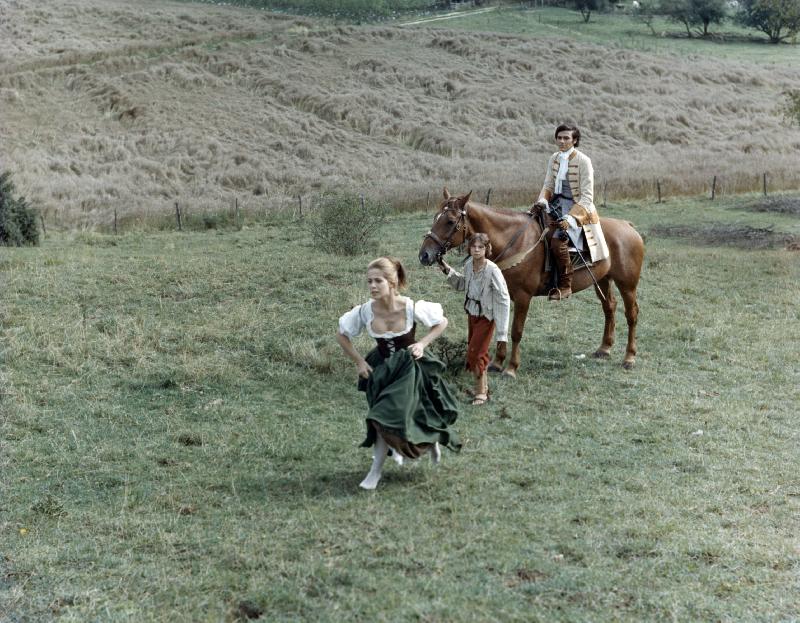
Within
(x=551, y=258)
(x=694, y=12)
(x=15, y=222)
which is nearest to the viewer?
(x=551, y=258)

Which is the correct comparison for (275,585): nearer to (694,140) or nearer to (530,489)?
(530,489)

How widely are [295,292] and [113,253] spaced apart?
212 inches

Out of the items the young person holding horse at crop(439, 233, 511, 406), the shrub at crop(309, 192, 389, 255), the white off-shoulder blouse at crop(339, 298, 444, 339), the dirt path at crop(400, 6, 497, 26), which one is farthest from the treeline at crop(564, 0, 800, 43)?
the white off-shoulder blouse at crop(339, 298, 444, 339)

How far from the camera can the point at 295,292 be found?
1329 cm

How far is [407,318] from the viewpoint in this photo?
672 cm

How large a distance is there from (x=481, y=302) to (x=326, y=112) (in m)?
35.9

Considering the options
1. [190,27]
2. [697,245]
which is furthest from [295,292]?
[190,27]

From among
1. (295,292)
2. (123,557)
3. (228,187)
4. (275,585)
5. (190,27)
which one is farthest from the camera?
(190,27)

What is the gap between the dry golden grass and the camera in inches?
1198

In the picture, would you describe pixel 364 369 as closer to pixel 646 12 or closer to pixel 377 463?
pixel 377 463

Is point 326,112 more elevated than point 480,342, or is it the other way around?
point 326,112

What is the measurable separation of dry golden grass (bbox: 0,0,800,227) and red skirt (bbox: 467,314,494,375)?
15.7 m

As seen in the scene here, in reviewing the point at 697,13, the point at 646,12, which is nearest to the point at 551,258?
the point at 697,13

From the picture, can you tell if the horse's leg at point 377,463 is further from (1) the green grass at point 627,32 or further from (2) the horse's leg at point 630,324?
(1) the green grass at point 627,32
